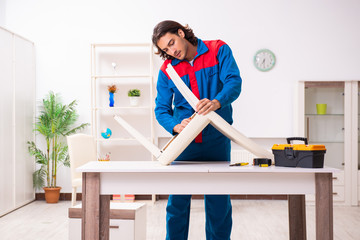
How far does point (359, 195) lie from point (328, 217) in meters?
3.27

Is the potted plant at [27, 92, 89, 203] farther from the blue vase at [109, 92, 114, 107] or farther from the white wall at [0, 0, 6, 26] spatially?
the white wall at [0, 0, 6, 26]

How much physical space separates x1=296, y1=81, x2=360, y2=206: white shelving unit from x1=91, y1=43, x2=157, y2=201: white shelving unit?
183 centimetres

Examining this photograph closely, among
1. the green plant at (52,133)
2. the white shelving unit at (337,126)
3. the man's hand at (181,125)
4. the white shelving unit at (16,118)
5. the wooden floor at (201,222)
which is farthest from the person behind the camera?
the green plant at (52,133)

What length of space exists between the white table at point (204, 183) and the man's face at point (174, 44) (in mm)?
634

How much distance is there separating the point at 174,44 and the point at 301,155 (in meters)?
0.83

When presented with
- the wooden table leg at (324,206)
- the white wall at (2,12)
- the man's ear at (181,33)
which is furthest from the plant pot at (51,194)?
the wooden table leg at (324,206)

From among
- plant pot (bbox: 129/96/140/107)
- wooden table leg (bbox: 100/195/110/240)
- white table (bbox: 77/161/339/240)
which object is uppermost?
plant pot (bbox: 129/96/140/107)

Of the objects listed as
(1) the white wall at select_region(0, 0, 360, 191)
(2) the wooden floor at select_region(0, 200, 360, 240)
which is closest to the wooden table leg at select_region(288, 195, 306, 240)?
(2) the wooden floor at select_region(0, 200, 360, 240)

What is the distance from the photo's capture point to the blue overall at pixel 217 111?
2.17m

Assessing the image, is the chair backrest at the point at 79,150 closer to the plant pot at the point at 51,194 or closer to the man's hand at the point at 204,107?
the plant pot at the point at 51,194

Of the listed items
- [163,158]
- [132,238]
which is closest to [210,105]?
[163,158]

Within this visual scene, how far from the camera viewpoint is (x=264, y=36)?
500 centimetres

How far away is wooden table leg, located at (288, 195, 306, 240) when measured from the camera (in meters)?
2.26

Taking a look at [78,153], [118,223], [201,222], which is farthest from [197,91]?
[78,153]
